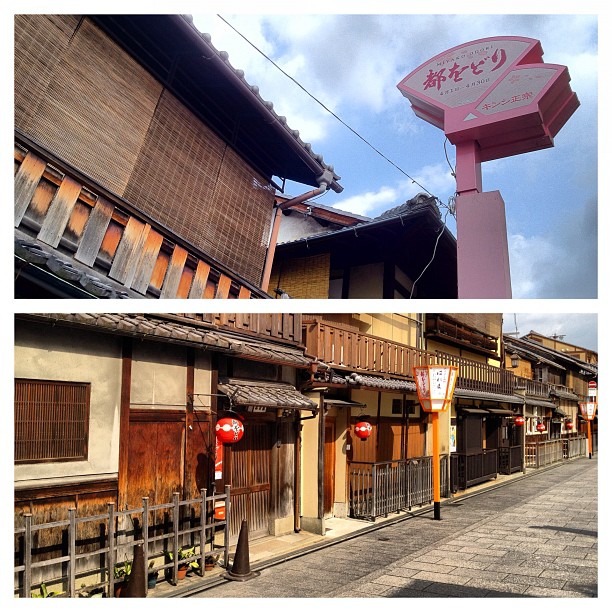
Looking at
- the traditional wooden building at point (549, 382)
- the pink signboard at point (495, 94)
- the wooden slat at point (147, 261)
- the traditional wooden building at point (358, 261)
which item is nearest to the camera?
the pink signboard at point (495, 94)

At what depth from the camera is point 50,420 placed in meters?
5.02

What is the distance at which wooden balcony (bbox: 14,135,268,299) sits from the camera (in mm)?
3537

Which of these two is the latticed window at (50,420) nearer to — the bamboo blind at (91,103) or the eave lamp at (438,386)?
the bamboo blind at (91,103)

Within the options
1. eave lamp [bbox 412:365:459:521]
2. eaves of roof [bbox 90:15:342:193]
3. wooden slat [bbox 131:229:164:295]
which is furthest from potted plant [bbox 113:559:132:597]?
eave lamp [bbox 412:365:459:521]

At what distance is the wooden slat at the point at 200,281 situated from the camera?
183 inches

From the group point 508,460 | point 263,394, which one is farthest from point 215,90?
point 508,460

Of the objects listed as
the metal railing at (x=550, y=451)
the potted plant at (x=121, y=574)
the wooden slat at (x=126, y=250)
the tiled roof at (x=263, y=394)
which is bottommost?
the metal railing at (x=550, y=451)

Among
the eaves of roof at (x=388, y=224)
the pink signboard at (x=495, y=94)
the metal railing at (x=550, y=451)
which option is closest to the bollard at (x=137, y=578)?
the pink signboard at (x=495, y=94)

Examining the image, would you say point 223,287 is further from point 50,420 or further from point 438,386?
point 438,386

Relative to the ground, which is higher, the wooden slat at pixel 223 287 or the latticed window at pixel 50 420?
the wooden slat at pixel 223 287

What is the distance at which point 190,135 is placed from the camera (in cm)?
592

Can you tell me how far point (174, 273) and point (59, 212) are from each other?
97 cm

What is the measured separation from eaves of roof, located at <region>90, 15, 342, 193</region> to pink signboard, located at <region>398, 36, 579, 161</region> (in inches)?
122

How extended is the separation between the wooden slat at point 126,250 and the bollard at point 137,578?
249 cm
